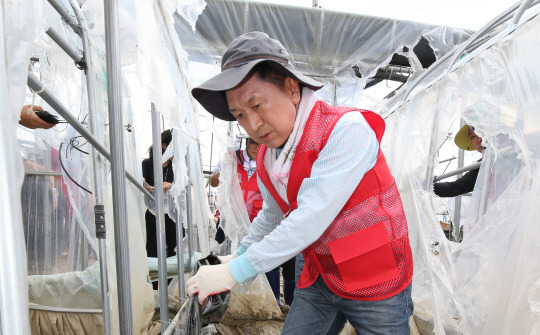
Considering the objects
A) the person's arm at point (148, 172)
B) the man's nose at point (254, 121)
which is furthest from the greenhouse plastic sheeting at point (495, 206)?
the person's arm at point (148, 172)

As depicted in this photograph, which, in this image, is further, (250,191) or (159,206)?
(250,191)

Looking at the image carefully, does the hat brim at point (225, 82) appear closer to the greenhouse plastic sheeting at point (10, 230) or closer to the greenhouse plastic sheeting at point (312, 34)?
the greenhouse plastic sheeting at point (10, 230)

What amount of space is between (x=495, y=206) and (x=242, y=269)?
0.95m

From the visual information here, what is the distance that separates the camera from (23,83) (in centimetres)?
40

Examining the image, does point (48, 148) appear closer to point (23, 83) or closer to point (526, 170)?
point (23, 83)

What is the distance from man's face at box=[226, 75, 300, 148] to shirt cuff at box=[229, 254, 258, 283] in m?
0.35

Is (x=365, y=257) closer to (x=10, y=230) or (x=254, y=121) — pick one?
(x=254, y=121)

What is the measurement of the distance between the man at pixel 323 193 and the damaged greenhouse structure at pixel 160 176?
19 centimetres

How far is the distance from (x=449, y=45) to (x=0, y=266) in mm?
3572

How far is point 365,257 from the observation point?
0.91 m

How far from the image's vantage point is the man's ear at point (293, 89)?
936 mm

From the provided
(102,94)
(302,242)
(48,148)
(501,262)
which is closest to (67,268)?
(48,148)

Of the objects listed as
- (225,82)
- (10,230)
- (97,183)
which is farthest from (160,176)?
(10,230)

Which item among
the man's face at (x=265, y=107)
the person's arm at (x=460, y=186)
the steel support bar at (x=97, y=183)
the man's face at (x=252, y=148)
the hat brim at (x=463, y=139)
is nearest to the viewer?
the man's face at (x=265, y=107)
